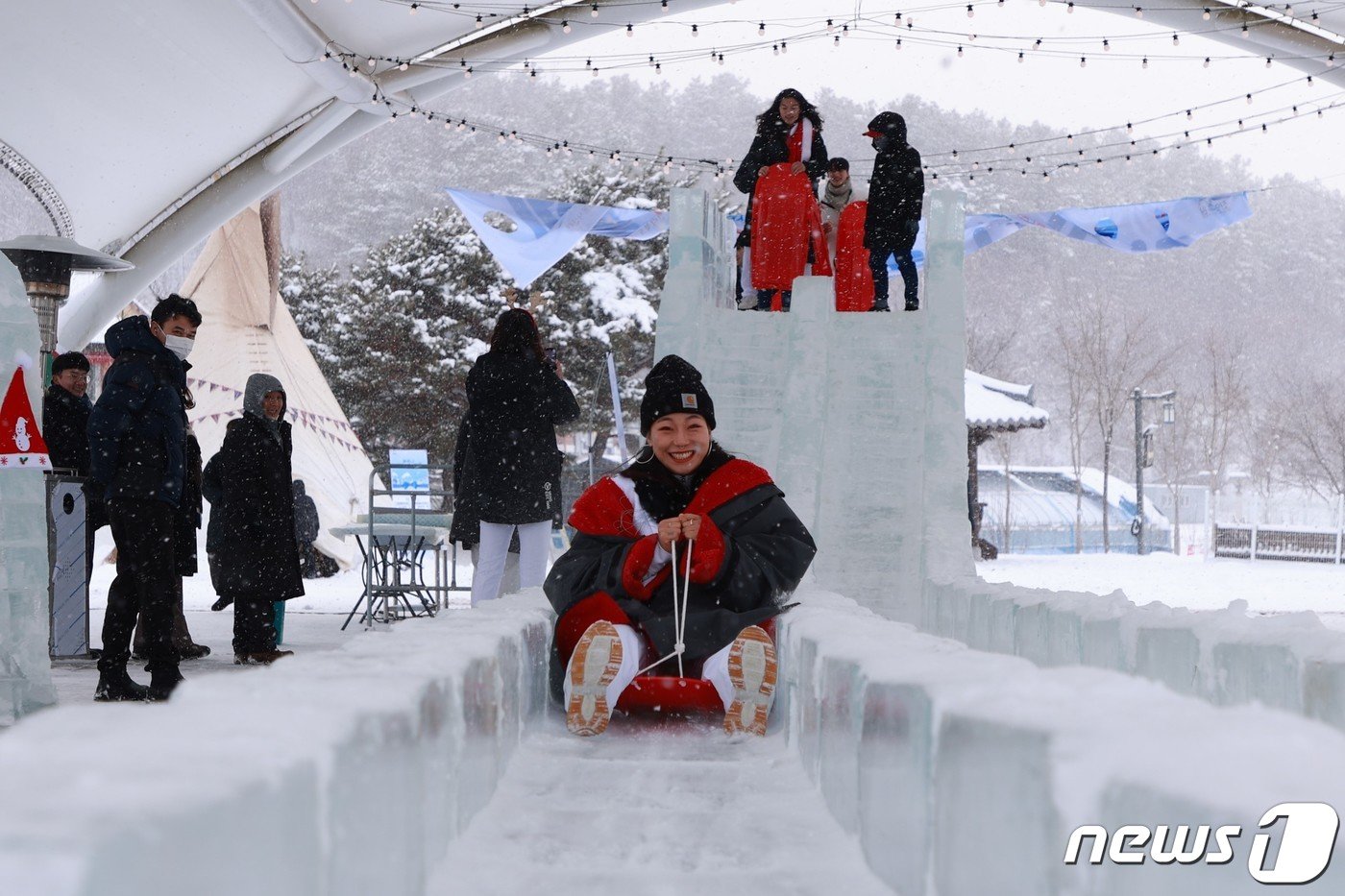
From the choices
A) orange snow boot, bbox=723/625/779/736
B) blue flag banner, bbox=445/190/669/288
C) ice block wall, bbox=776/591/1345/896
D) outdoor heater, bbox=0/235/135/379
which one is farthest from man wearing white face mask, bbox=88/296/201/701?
blue flag banner, bbox=445/190/669/288

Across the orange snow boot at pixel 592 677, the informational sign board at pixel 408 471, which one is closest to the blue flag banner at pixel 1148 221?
the informational sign board at pixel 408 471

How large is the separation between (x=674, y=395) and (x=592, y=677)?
3.22ft

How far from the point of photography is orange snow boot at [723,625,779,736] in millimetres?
3201

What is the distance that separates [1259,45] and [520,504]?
12054mm

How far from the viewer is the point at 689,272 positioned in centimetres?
893

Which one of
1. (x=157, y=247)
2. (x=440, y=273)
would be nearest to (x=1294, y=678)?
(x=157, y=247)

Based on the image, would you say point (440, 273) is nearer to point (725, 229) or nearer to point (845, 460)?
point (725, 229)

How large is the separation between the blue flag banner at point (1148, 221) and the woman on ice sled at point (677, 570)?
12.0 metres

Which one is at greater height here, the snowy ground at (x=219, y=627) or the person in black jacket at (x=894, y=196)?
the person in black jacket at (x=894, y=196)

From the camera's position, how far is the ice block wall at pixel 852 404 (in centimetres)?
794

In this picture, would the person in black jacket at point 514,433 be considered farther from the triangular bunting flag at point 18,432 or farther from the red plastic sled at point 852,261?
the red plastic sled at point 852,261

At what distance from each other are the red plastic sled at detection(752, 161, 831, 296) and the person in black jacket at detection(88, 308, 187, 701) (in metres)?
5.38

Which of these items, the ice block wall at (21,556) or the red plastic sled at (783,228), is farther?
the red plastic sled at (783,228)

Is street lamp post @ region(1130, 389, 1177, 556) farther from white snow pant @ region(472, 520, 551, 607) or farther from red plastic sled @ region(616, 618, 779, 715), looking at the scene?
red plastic sled @ region(616, 618, 779, 715)
